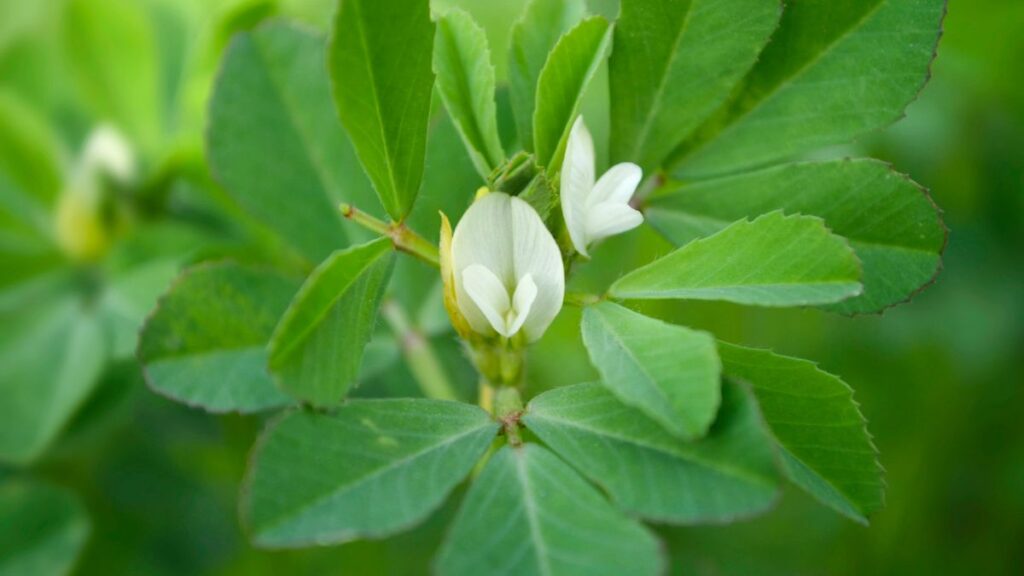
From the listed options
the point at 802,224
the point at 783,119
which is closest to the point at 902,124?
the point at 783,119

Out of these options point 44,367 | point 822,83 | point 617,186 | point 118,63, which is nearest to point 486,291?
point 617,186

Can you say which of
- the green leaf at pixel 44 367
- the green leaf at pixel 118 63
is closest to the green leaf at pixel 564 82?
the green leaf at pixel 44 367

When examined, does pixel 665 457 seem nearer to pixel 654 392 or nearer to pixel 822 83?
pixel 654 392

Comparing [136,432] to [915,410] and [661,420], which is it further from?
[915,410]

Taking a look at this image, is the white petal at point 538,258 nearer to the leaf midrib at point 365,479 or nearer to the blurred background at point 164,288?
the leaf midrib at point 365,479

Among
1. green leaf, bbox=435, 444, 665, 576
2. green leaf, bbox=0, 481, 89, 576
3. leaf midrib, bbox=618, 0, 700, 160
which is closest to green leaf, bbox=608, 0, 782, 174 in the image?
leaf midrib, bbox=618, 0, 700, 160

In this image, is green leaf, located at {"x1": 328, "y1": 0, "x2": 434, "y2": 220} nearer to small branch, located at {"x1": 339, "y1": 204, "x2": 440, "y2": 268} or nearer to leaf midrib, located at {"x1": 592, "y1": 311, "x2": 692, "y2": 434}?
small branch, located at {"x1": 339, "y1": 204, "x2": 440, "y2": 268}
